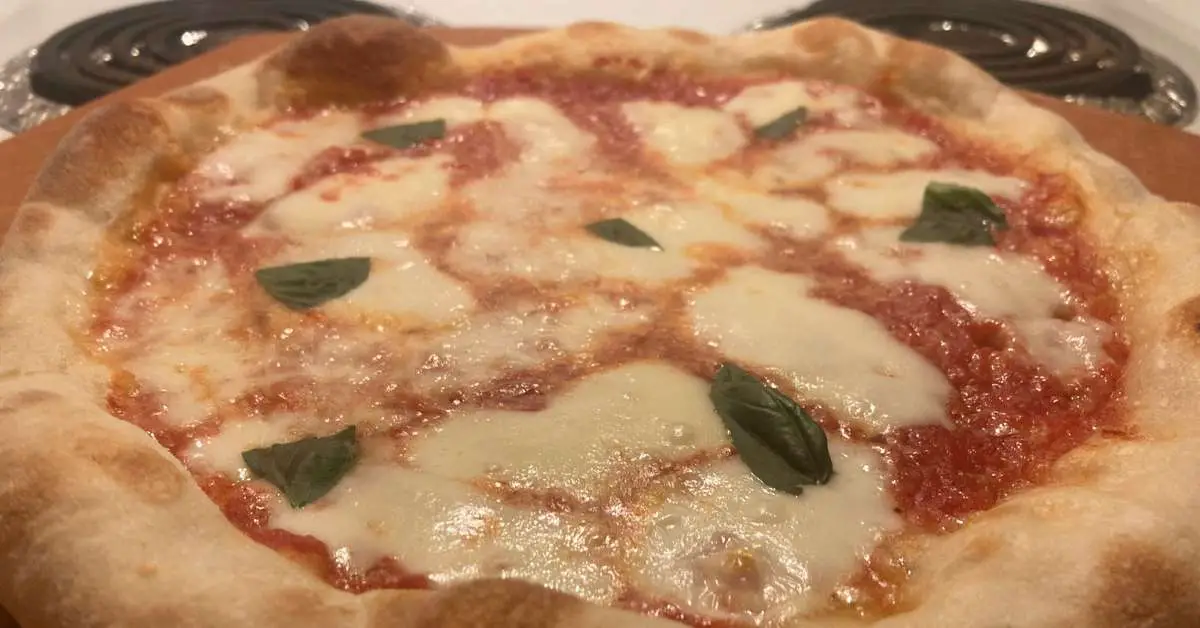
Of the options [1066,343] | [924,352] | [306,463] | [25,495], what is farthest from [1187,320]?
[25,495]

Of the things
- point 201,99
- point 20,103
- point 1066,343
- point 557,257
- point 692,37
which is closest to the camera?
point 1066,343

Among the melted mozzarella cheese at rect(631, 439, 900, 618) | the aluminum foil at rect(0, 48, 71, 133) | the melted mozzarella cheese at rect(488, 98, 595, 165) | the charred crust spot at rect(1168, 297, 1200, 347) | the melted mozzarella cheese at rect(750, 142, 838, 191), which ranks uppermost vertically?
the charred crust spot at rect(1168, 297, 1200, 347)

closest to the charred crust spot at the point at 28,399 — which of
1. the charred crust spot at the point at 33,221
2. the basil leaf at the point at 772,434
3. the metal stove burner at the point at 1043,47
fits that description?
the charred crust spot at the point at 33,221

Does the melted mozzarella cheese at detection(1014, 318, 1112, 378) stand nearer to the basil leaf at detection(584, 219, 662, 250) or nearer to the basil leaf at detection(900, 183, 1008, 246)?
the basil leaf at detection(900, 183, 1008, 246)

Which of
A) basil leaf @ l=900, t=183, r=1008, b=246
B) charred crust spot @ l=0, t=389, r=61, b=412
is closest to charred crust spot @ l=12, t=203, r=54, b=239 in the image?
charred crust spot @ l=0, t=389, r=61, b=412

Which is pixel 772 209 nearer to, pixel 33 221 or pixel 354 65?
pixel 354 65

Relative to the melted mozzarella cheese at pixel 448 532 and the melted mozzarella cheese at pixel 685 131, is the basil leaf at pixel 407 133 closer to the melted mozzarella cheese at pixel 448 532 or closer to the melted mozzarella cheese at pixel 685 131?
the melted mozzarella cheese at pixel 685 131

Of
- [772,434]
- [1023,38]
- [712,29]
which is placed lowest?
[712,29]
